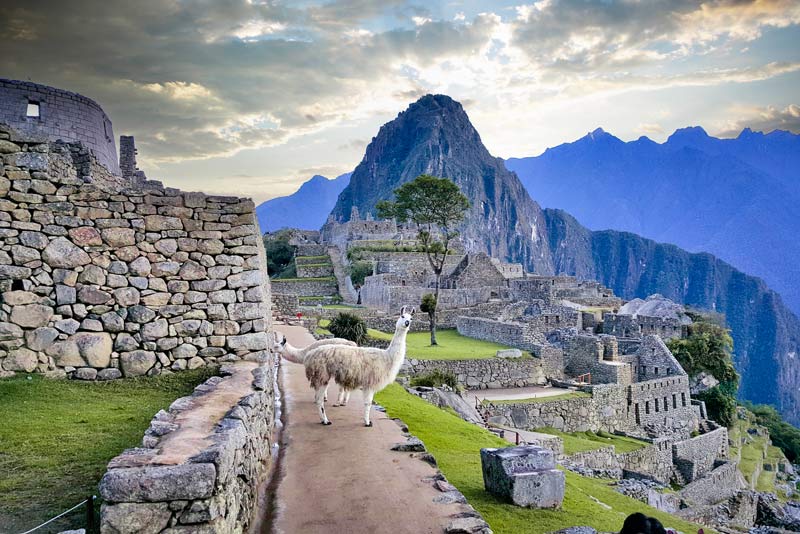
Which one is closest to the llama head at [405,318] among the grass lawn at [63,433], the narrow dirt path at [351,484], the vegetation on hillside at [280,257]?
the narrow dirt path at [351,484]

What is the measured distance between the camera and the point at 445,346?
2672 centimetres

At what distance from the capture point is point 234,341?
24.7ft

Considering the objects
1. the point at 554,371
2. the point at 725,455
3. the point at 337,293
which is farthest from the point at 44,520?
the point at 337,293

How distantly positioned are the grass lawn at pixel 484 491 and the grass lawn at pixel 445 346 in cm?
830

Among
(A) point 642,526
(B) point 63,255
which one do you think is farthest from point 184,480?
(B) point 63,255

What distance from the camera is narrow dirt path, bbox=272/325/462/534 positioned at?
17.3 ft

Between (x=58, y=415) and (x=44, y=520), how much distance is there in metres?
2.26

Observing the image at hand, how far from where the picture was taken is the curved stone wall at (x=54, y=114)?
1332 cm

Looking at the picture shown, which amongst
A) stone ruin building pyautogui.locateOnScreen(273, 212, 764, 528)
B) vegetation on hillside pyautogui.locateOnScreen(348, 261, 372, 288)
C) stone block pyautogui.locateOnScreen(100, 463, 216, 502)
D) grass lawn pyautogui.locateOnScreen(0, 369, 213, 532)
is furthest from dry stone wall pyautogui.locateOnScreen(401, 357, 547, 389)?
vegetation on hillside pyautogui.locateOnScreen(348, 261, 372, 288)

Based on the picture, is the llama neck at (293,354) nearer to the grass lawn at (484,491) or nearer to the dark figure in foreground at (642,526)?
the grass lawn at (484,491)

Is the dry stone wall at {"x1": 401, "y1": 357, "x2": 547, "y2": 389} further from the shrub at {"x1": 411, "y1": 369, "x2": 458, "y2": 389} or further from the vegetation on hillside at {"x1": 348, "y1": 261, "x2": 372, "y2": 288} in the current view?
the vegetation on hillside at {"x1": 348, "y1": 261, "x2": 372, "y2": 288}

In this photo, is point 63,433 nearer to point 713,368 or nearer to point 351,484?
point 351,484

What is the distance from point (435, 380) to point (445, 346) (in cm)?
749

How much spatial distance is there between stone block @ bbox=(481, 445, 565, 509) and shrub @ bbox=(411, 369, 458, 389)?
10.8 metres
